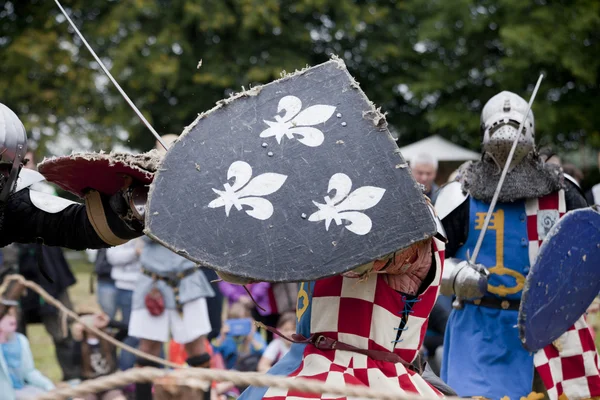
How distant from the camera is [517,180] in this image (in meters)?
4.33

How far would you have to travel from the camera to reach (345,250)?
2346 millimetres

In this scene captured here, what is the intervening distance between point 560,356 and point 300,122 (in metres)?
2.31

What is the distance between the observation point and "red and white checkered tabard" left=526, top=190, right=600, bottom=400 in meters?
4.25

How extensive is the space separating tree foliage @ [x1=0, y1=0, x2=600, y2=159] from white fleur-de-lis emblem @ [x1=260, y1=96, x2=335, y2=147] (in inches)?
516

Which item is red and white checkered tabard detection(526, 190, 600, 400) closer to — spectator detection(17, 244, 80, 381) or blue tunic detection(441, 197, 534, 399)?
blue tunic detection(441, 197, 534, 399)

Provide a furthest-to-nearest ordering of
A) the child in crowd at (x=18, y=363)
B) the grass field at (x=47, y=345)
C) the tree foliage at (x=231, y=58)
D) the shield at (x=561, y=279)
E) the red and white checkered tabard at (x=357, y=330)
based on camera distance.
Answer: the tree foliage at (x=231, y=58), the grass field at (x=47, y=345), the child in crowd at (x=18, y=363), the shield at (x=561, y=279), the red and white checkered tabard at (x=357, y=330)

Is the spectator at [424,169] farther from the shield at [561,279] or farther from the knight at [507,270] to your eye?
the shield at [561,279]

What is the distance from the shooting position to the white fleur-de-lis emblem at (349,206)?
7.78 ft

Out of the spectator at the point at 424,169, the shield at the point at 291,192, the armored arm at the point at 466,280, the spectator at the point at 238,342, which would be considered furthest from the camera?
the spectator at the point at 424,169

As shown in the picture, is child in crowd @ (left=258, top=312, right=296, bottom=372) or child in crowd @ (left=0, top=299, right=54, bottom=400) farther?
child in crowd @ (left=258, top=312, right=296, bottom=372)

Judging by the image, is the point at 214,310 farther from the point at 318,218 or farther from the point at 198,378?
the point at 198,378

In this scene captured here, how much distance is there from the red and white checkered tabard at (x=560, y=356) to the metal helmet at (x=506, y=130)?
24cm

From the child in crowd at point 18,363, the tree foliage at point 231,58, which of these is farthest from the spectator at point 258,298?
the tree foliage at point 231,58

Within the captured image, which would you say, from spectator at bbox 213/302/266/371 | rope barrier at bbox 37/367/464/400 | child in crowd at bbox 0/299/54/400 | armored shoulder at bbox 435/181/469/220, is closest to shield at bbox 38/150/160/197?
rope barrier at bbox 37/367/464/400
